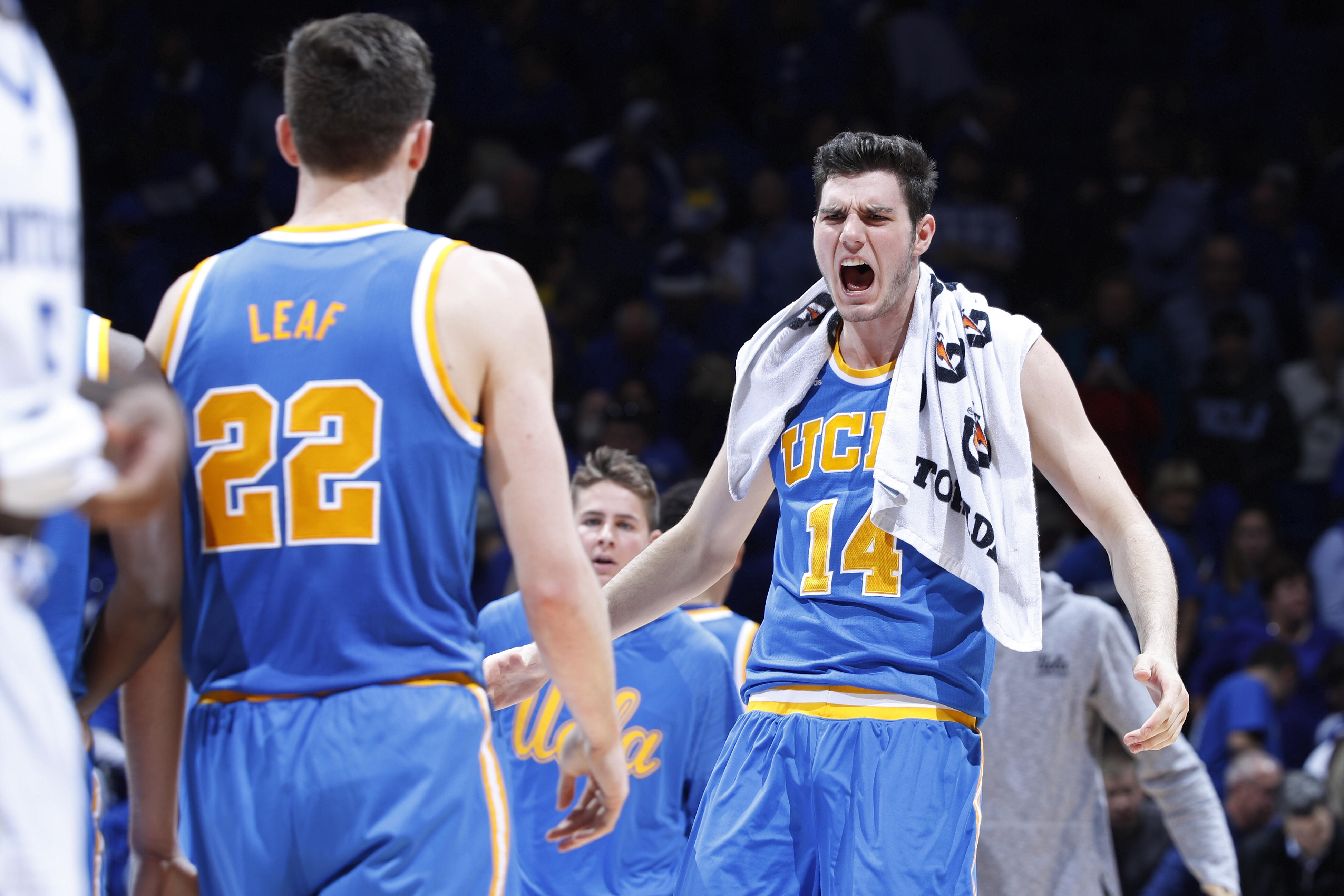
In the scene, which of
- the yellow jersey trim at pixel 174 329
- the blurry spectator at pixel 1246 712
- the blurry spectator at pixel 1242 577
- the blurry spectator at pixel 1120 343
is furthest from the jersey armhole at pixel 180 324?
the blurry spectator at pixel 1120 343

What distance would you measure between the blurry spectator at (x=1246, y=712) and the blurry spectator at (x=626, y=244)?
16.3ft

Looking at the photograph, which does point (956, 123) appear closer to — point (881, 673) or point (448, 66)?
point (448, 66)

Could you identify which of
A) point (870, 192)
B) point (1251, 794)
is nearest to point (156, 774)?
point (870, 192)

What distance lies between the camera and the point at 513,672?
3.95 meters

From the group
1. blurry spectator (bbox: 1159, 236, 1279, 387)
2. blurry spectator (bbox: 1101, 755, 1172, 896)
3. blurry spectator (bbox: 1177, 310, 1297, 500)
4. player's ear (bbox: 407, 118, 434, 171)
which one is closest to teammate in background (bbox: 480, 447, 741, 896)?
player's ear (bbox: 407, 118, 434, 171)

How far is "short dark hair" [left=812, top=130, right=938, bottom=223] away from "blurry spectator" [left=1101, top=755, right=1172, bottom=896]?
4544 mm

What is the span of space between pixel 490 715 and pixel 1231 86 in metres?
11.9

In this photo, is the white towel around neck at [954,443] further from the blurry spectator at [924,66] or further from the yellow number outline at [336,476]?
the blurry spectator at [924,66]

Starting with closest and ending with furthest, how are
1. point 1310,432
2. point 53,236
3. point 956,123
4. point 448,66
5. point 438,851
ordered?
point 53,236, point 438,851, point 1310,432, point 956,123, point 448,66

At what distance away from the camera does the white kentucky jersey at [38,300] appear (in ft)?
7.16

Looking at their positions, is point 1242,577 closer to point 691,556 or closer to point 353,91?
point 691,556

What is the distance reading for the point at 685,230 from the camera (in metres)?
11.7

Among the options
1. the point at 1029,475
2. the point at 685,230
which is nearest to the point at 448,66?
the point at 685,230

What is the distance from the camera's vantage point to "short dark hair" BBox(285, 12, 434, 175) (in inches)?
119
